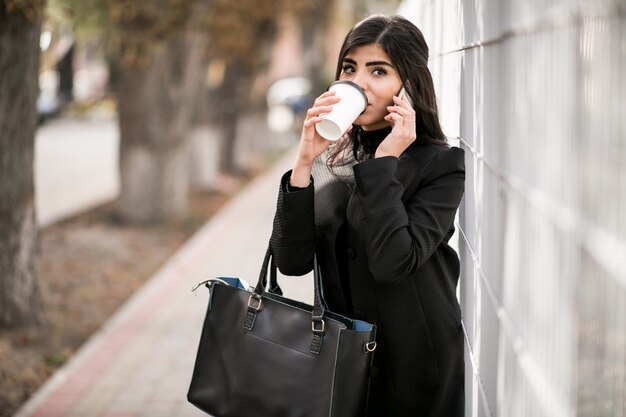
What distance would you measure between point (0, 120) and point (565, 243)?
18.1 feet

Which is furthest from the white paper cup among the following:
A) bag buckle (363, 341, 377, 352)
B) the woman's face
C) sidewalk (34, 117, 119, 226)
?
sidewalk (34, 117, 119, 226)

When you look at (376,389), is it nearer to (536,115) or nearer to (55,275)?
(536,115)

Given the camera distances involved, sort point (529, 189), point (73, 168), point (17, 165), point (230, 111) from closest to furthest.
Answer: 1. point (529, 189)
2. point (17, 165)
3. point (230, 111)
4. point (73, 168)

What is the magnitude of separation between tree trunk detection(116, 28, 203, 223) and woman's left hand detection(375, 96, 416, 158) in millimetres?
9161

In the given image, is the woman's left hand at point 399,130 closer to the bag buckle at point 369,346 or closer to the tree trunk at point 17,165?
the bag buckle at point 369,346

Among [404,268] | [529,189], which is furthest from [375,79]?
[529,189]

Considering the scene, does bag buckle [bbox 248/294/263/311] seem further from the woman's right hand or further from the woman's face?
the woman's face

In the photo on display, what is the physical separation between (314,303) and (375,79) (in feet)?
2.02

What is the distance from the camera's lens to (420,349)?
8.27 ft

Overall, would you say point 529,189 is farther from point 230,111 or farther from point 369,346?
point 230,111

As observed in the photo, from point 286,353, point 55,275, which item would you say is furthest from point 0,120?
point 286,353

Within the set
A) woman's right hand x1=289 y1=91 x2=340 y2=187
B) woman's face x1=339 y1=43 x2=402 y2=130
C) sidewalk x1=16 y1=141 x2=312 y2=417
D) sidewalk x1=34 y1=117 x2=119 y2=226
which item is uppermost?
woman's face x1=339 y1=43 x2=402 y2=130

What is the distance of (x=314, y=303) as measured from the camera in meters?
2.36

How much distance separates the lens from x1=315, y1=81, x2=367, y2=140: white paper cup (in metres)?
2.35
